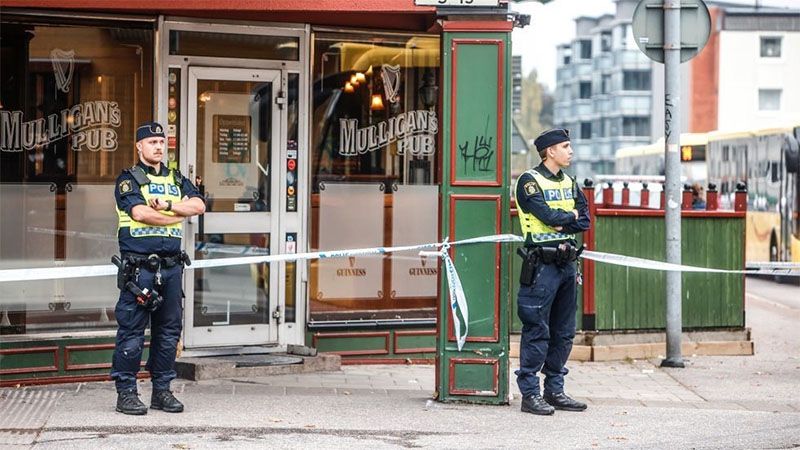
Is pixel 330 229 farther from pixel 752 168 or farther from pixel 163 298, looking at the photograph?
pixel 752 168

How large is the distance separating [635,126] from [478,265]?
288 feet

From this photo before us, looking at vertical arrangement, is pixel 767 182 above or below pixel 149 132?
above

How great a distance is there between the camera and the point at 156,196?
28.6 feet

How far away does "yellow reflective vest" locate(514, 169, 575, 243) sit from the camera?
9227 millimetres

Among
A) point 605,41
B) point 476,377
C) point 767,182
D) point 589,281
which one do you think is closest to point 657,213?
point 589,281

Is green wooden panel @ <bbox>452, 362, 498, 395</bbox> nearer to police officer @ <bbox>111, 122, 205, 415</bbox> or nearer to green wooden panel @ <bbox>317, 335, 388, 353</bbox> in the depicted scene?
police officer @ <bbox>111, 122, 205, 415</bbox>

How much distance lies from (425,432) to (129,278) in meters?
2.11

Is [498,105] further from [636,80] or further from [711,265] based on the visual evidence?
[636,80]

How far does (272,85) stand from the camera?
1121 centimetres

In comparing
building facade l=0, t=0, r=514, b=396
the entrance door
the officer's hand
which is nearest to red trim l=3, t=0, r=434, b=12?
building facade l=0, t=0, r=514, b=396

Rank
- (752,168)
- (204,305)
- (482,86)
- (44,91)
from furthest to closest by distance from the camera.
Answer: (752,168) < (204,305) < (44,91) < (482,86)

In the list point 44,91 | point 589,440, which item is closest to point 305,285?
point 44,91

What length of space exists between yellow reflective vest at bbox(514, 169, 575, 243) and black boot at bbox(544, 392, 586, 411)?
113cm

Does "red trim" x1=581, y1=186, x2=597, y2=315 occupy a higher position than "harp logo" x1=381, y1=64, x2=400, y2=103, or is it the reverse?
"harp logo" x1=381, y1=64, x2=400, y2=103
